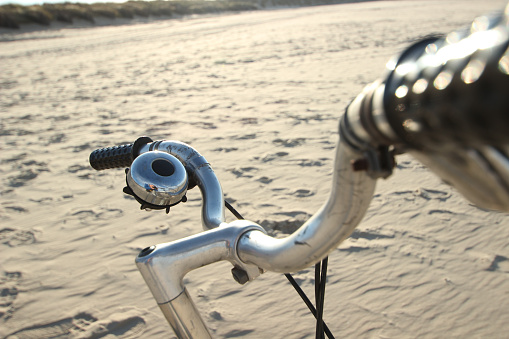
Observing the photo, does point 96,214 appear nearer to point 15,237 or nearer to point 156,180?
point 15,237

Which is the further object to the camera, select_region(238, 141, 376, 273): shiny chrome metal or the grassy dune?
the grassy dune

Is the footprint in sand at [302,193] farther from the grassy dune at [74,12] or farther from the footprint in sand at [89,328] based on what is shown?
the grassy dune at [74,12]

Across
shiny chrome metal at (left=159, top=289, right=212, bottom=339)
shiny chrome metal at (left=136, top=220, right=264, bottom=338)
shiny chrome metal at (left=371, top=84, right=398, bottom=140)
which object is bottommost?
shiny chrome metal at (left=159, top=289, right=212, bottom=339)

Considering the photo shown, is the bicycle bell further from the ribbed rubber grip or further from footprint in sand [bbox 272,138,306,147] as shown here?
footprint in sand [bbox 272,138,306,147]

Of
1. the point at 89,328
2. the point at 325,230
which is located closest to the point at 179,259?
the point at 325,230

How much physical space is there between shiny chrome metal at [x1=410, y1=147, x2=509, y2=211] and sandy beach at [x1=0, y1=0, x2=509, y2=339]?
2204 millimetres

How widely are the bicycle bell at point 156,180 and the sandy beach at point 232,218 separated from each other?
1752 millimetres

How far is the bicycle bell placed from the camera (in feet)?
2.98

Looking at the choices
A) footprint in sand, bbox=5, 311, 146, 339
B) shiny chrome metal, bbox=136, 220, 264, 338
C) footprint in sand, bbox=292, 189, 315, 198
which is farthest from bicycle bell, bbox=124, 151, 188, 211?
footprint in sand, bbox=292, 189, 315, 198

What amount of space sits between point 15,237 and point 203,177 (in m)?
3.22

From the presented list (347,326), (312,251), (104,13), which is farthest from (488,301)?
(104,13)

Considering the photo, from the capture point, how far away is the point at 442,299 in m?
2.60

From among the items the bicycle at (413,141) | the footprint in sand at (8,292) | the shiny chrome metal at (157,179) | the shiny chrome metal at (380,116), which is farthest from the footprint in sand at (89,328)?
the shiny chrome metal at (380,116)

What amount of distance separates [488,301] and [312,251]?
2.37 meters
